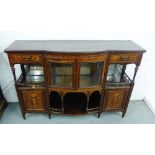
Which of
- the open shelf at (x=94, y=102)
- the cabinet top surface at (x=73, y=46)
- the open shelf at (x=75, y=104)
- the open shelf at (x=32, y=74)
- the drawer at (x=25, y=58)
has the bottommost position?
the open shelf at (x=75, y=104)

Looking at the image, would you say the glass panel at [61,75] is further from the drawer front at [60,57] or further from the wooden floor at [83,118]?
the wooden floor at [83,118]

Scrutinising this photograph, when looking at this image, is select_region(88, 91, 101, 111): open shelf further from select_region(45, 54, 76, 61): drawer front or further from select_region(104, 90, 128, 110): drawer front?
select_region(45, 54, 76, 61): drawer front

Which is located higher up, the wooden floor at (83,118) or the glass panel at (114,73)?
the glass panel at (114,73)

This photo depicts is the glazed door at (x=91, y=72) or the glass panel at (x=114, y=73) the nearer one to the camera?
the glazed door at (x=91, y=72)

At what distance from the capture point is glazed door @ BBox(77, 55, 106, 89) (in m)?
1.74

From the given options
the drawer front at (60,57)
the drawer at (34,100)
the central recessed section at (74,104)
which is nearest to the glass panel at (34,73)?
the drawer at (34,100)

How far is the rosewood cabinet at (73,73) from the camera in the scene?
5.50ft

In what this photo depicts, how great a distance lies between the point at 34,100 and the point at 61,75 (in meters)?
0.49

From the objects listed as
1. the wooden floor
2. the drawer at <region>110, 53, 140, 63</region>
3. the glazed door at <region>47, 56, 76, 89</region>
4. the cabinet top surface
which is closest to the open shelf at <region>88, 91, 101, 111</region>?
the wooden floor

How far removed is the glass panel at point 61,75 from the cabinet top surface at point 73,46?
0.23 metres
